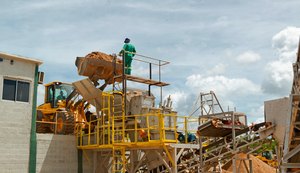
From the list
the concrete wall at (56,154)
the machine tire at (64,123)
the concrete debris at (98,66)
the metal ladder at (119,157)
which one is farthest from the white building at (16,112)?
the metal ladder at (119,157)

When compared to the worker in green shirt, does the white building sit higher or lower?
lower

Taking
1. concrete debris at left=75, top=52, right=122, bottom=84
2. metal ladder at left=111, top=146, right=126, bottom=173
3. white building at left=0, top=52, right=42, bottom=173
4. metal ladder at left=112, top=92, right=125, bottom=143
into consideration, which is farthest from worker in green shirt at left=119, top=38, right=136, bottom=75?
white building at left=0, top=52, right=42, bottom=173

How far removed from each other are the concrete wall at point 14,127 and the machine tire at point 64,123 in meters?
2.10

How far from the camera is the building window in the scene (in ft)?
52.7

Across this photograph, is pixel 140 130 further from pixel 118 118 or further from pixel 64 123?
pixel 64 123

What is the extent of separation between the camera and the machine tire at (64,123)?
1833 cm

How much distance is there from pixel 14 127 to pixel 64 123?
9.26 feet

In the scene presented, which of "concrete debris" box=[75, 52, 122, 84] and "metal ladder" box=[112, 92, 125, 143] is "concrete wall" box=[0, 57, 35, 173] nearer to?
"concrete debris" box=[75, 52, 122, 84]

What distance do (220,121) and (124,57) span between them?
525cm

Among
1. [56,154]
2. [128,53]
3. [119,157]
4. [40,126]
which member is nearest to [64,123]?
[40,126]

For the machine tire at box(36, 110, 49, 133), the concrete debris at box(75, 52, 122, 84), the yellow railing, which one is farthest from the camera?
the machine tire at box(36, 110, 49, 133)

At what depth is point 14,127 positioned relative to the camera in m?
16.0

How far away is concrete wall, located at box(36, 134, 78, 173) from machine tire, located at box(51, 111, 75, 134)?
598mm

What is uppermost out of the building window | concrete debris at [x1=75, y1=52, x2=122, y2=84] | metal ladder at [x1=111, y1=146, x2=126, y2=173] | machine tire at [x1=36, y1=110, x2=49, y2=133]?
concrete debris at [x1=75, y1=52, x2=122, y2=84]
